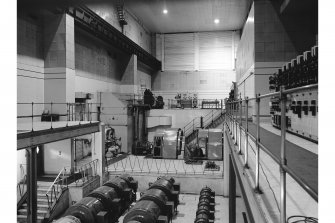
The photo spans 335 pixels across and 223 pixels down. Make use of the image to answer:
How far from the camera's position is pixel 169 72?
28.4m

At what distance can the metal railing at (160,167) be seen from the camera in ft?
46.1

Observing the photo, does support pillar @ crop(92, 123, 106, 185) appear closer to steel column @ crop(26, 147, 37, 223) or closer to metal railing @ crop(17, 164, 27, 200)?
metal railing @ crop(17, 164, 27, 200)

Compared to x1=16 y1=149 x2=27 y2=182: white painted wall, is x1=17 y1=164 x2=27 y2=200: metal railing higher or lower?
lower

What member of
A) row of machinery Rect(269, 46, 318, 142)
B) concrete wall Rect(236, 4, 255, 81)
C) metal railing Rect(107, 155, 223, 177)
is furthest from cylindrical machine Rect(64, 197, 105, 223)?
concrete wall Rect(236, 4, 255, 81)

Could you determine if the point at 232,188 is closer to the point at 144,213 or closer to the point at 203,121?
the point at 144,213

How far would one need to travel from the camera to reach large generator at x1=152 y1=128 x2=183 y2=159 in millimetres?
17094

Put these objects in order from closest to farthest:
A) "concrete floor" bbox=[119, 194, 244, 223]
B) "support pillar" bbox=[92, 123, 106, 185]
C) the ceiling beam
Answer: "concrete floor" bbox=[119, 194, 244, 223] < "support pillar" bbox=[92, 123, 106, 185] < the ceiling beam

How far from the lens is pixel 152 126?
2131cm

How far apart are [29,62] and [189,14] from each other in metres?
14.6

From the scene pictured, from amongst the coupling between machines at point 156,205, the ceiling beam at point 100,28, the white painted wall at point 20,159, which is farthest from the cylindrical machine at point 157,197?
the ceiling beam at point 100,28

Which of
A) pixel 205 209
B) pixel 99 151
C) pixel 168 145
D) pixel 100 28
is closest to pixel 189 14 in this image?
pixel 100 28

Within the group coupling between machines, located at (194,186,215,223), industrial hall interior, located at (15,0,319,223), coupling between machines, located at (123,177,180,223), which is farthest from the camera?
coupling between machines, located at (194,186,215,223)

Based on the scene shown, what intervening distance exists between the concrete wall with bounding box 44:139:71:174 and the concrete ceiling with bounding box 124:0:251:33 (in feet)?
34.8
